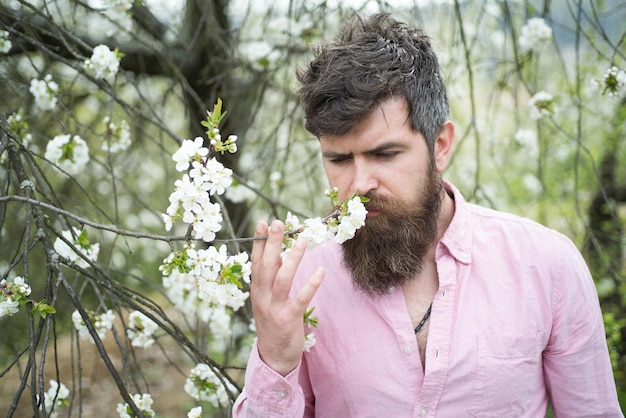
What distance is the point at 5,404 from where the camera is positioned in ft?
12.9

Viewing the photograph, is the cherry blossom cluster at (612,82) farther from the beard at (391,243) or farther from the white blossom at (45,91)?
the white blossom at (45,91)

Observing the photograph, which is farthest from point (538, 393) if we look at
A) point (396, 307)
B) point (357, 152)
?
point (357, 152)

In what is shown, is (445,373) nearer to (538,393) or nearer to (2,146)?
(538,393)

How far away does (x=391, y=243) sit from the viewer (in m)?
1.69

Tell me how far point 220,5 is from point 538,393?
105 inches

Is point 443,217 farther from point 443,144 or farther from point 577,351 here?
point 577,351

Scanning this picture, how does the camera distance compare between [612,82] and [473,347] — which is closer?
[473,347]

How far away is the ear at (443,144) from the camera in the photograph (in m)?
1.80

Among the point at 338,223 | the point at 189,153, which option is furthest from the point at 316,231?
the point at 189,153

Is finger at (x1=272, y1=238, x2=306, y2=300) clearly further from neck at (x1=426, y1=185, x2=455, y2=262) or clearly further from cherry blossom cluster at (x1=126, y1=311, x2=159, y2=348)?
cherry blossom cluster at (x1=126, y1=311, x2=159, y2=348)

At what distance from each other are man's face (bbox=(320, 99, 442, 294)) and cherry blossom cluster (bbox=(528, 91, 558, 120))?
833mm

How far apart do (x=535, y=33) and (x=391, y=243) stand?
1.30 metres

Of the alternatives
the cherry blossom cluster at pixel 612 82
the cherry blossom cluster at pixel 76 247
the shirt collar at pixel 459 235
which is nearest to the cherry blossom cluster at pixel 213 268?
the cherry blossom cluster at pixel 76 247

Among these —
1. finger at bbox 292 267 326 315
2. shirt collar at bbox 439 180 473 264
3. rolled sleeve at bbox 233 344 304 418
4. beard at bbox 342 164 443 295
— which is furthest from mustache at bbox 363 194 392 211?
rolled sleeve at bbox 233 344 304 418
